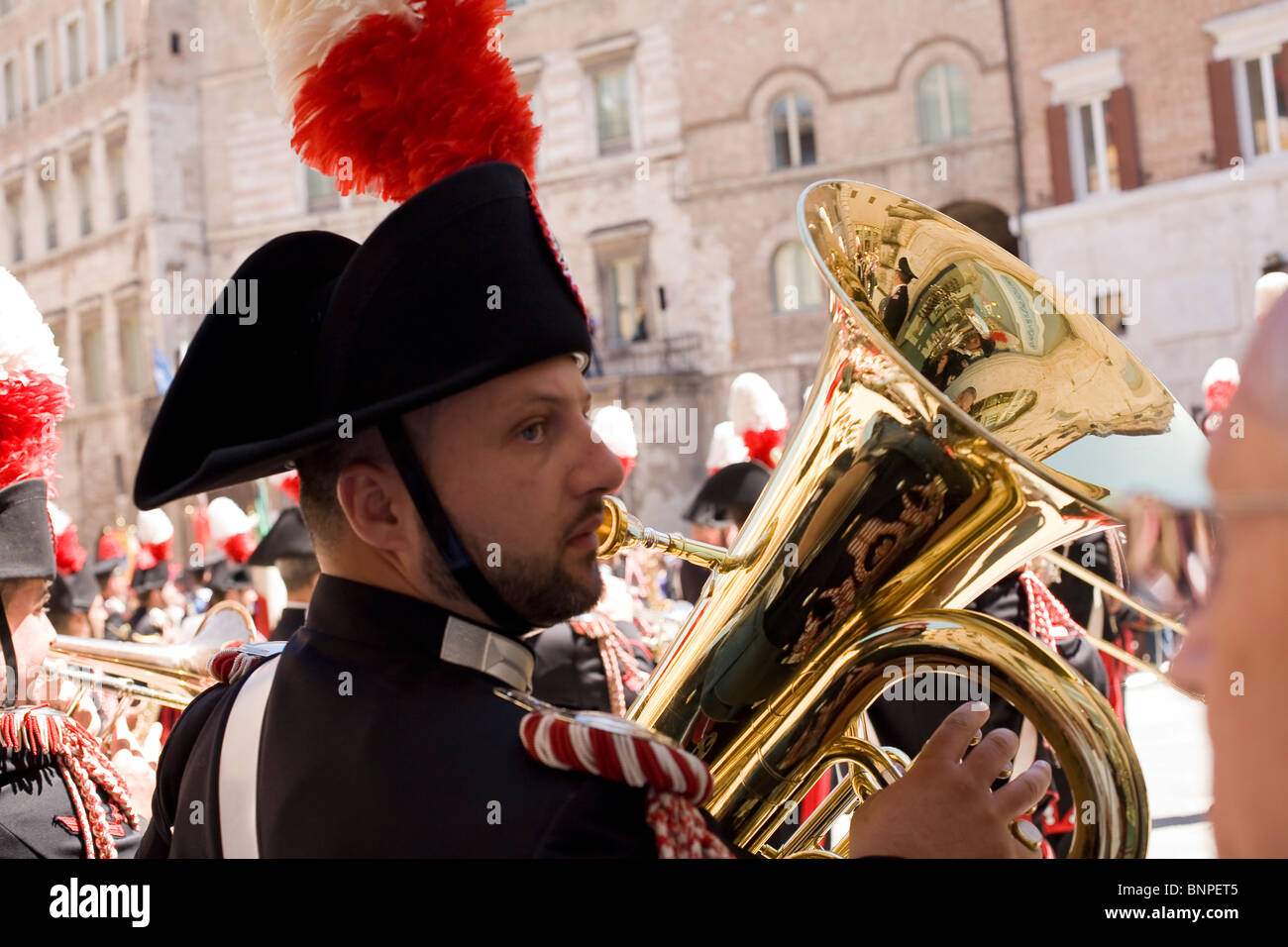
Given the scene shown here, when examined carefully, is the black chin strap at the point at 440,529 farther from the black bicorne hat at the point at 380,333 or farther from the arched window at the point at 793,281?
the arched window at the point at 793,281

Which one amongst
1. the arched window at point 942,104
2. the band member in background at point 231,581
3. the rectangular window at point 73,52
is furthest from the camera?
the rectangular window at point 73,52

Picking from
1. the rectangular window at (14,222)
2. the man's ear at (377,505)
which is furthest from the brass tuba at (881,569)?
the rectangular window at (14,222)

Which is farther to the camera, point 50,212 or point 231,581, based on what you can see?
point 50,212

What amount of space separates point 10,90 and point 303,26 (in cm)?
3078

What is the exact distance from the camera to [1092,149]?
16703 mm

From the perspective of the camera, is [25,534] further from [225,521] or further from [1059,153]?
[1059,153]

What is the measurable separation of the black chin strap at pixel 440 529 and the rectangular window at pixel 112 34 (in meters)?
27.1

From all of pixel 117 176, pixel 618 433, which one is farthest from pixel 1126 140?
pixel 117 176

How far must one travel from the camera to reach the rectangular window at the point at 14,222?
28000 mm

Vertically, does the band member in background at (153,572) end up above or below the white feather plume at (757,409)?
below

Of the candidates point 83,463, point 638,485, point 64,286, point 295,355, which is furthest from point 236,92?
point 295,355

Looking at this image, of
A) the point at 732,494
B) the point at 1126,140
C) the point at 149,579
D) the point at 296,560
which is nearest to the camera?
the point at 296,560

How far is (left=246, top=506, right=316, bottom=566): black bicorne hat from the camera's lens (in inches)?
178
